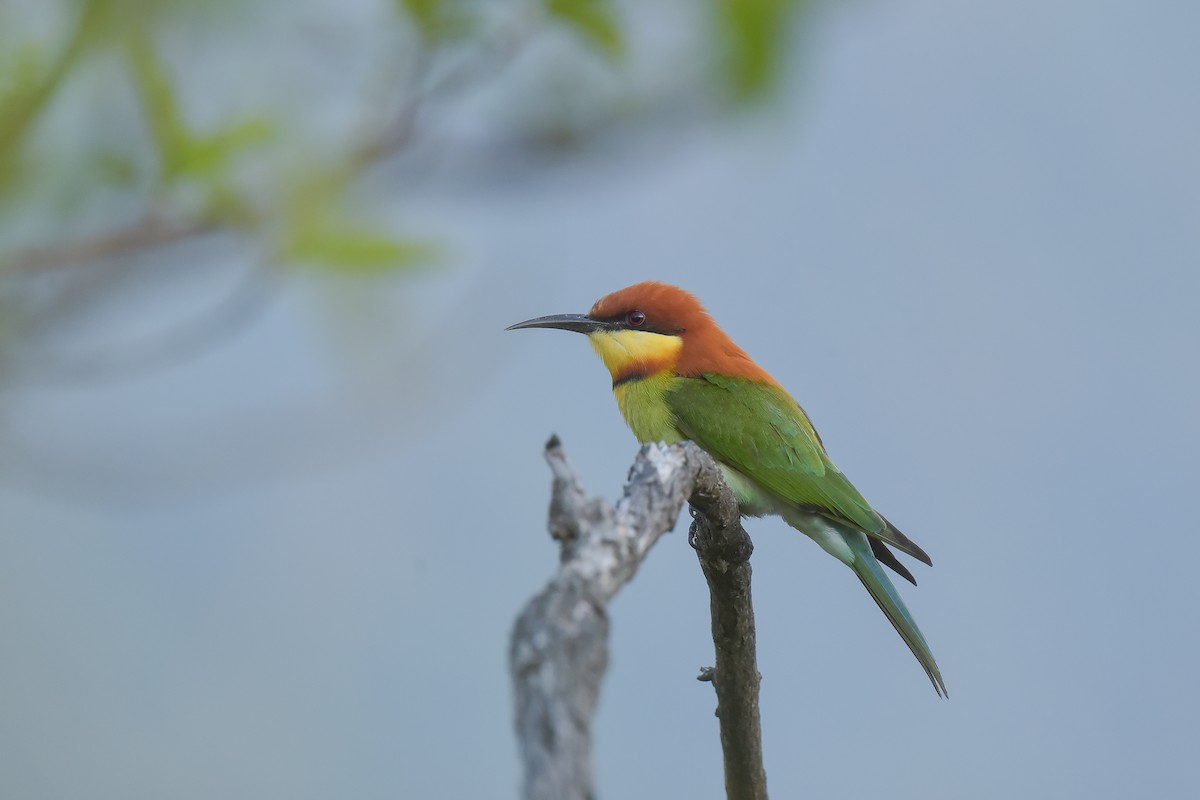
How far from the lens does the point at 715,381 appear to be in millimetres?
2285

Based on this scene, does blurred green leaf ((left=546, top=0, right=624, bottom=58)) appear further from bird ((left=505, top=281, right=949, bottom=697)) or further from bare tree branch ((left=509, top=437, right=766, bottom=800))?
bird ((left=505, top=281, right=949, bottom=697))

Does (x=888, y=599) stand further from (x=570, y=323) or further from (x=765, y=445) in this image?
(x=570, y=323)

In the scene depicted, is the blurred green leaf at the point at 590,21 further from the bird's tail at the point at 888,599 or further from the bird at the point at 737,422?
the bird's tail at the point at 888,599

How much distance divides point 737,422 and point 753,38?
1425 mm

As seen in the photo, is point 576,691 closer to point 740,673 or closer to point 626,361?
point 740,673

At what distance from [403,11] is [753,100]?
25 cm

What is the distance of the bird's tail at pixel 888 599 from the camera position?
6.93 feet

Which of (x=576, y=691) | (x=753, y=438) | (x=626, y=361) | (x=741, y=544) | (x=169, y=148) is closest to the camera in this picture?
(x=576, y=691)

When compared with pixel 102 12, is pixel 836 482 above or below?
above

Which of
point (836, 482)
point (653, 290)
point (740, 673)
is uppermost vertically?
point (653, 290)

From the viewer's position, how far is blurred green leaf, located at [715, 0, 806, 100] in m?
0.81

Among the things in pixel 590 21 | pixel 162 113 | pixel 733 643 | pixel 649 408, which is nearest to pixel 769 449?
pixel 649 408

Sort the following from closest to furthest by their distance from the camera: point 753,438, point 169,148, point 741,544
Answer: point 169,148 → point 741,544 → point 753,438

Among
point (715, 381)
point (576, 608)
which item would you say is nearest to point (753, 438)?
point (715, 381)
